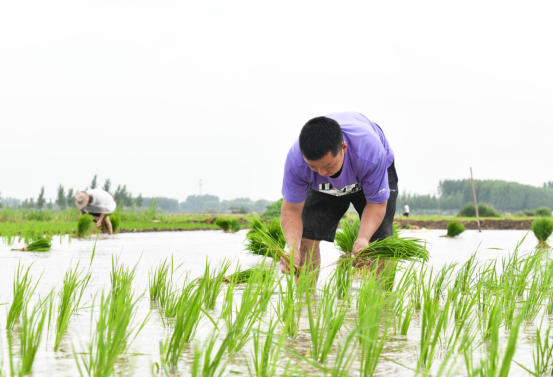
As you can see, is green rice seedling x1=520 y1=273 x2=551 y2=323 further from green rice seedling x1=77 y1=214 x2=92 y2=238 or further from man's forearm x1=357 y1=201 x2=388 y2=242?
green rice seedling x1=77 y1=214 x2=92 y2=238

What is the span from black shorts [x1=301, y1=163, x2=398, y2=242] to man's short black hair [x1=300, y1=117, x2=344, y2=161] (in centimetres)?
104

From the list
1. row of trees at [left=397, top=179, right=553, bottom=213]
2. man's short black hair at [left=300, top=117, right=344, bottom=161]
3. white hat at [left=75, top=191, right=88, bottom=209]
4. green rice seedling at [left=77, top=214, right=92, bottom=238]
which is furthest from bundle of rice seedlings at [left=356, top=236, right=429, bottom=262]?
row of trees at [left=397, top=179, right=553, bottom=213]

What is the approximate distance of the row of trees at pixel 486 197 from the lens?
8938 centimetres

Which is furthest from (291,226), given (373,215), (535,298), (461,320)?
(535,298)

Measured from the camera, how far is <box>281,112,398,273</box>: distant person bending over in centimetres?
263

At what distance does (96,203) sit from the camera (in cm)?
1081

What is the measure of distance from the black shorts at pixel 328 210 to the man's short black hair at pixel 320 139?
104cm

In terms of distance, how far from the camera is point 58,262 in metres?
5.36

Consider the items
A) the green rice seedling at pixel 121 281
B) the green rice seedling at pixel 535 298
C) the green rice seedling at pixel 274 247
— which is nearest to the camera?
the green rice seedling at pixel 121 281

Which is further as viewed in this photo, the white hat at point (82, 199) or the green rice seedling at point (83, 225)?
the white hat at point (82, 199)

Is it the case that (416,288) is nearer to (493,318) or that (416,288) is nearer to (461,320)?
(461,320)

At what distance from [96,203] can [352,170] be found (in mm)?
8951

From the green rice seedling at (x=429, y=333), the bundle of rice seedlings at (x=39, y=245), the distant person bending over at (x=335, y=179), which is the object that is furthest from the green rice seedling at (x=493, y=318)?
the bundle of rice seedlings at (x=39, y=245)

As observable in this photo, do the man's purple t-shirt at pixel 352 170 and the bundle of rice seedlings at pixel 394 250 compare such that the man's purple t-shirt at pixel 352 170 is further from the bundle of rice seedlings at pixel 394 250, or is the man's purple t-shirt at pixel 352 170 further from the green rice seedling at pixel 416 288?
the green rice seedling at pixel 416 288
